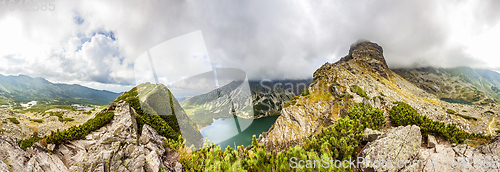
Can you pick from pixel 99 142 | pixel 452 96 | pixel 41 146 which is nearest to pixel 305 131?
pixel 99 142

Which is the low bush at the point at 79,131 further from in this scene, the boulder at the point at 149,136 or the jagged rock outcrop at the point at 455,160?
the jagged rock outcrop at the point at 455,160

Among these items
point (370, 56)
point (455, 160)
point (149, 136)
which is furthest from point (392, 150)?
point (370, 56)

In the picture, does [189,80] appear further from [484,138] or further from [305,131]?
[305,131]

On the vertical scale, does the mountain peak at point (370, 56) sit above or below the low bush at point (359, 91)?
above

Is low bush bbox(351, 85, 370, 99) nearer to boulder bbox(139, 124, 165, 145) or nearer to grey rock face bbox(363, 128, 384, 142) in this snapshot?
grey rock face bbox(363, 128, 384, 142)

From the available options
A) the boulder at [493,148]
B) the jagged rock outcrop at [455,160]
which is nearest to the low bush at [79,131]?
the jagged rock outcrop at [455,160]

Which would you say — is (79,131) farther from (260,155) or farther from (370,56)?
(370,56)
